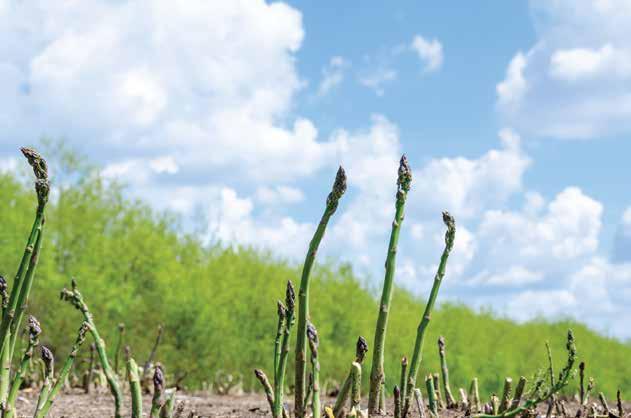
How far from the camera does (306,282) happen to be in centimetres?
371

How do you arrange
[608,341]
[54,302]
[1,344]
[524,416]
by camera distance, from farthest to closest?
[608,341] < [54,302] < [524,416] < [1,344]

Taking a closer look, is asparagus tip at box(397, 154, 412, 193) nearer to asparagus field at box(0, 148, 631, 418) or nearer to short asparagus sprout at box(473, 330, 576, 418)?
short asparagus sprout at box(473, 330, 576, 418)

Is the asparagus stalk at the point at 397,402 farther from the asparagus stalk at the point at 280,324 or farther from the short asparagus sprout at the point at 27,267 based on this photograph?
the short asparagus sprout at the point at 27,267

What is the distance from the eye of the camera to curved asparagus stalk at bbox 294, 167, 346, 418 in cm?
359

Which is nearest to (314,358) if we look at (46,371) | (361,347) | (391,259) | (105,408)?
(361,347)

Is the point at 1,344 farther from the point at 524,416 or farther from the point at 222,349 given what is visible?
the point at 222,349

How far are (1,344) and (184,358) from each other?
20.7 metres

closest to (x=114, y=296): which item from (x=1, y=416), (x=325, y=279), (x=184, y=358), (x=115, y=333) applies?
(x=115, y=333)

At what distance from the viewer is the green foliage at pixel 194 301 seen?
24.8m

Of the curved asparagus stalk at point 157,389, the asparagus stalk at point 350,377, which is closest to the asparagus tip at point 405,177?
the asparagus stalk at point 350,377

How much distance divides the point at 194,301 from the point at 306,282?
69.2 feet

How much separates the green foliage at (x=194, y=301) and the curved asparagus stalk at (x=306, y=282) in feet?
61.7

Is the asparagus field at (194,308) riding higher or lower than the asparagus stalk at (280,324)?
higher

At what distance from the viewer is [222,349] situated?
24.7 metres
